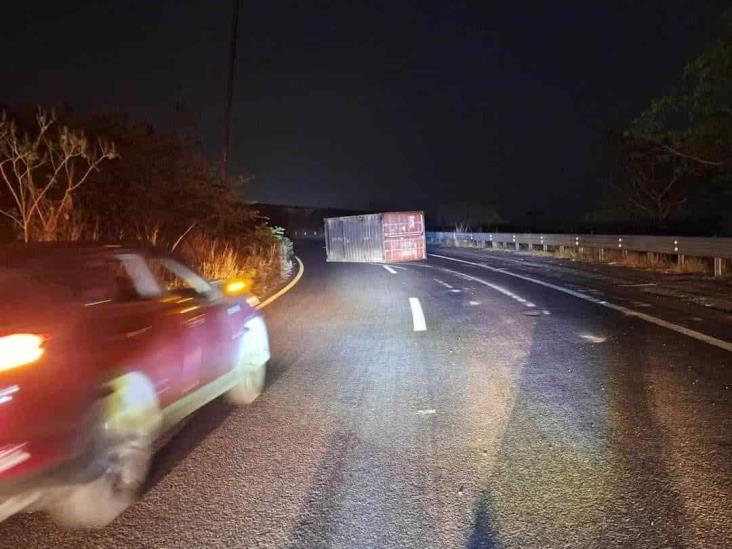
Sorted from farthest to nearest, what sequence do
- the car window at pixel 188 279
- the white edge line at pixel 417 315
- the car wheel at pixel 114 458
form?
the white edge line at pixel 417 315 → the car window at pixel 188 279 → the car wheel at pixel 114 458

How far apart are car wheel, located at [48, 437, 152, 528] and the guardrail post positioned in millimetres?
17737

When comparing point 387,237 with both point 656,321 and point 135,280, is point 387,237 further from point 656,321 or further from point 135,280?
point 135,280

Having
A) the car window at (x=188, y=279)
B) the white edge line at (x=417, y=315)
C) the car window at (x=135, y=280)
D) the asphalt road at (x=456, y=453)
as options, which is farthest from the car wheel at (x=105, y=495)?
the white edge line at (x=417, y=315)

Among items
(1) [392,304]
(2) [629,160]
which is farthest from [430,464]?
(2) [629,160]

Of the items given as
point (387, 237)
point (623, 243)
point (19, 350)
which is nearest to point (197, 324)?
point (19, 350)

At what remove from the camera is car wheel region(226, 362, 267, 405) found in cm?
618

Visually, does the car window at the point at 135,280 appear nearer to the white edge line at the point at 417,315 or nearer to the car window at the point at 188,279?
the car window at the point at 188,279

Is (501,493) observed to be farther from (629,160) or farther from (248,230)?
(629,160)

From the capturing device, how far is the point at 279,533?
141 inches

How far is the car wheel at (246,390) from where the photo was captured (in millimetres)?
6180

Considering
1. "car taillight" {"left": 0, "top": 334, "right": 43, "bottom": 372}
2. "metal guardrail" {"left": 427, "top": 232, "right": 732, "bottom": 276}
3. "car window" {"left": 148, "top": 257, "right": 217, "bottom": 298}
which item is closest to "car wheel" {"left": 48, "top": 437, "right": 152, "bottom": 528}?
"car taillight" {"left": 0, "top": 334, "right": 43, "bottom": 372}

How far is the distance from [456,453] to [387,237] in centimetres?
2613

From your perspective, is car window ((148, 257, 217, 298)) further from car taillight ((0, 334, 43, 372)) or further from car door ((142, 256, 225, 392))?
car taillight ((0, 334, 43, 372))

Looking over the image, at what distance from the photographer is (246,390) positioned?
6277 mm
